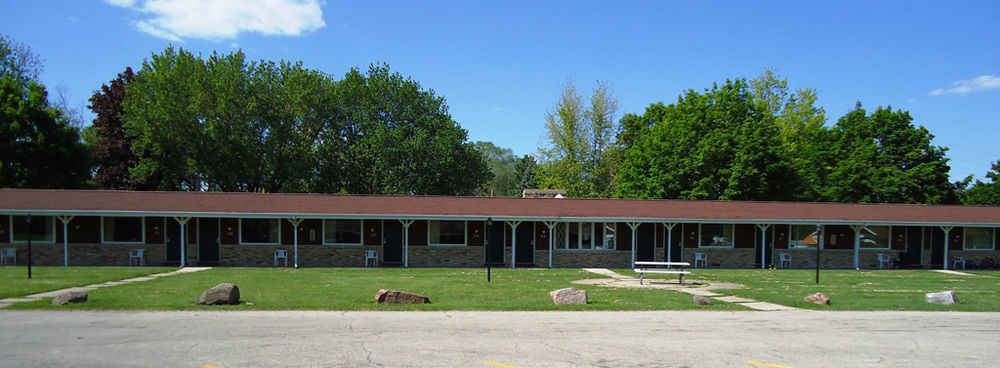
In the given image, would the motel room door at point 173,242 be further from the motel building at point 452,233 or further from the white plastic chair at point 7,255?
the white plastic chair at point 7,255

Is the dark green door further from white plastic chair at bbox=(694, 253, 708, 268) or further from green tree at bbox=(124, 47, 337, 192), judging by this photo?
green tree at bbox=(124, 47, 337, 192)

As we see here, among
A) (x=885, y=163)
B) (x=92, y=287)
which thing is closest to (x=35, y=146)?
(x=92, y=287)

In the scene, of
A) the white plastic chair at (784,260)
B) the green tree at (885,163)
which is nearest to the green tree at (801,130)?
the green tree at (885,163)

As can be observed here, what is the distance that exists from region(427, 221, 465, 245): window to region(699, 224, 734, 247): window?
1018 centimetres

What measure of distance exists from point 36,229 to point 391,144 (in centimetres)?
2044

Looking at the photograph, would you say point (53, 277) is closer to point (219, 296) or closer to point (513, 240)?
point (219, 296)

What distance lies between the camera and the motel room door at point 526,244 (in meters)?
25.2

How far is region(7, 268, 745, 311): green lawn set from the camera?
12.3m

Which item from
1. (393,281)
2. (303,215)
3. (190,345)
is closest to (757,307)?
(393,281)

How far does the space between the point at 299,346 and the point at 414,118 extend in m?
34.3

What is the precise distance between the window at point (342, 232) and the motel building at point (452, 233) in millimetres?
40

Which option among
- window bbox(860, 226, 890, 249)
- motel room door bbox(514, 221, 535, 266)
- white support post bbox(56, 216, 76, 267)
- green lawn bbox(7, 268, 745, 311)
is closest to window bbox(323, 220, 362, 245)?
green lawn bbox(7, 268, 745, 311)

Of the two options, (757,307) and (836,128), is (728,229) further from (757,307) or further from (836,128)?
(836,128)

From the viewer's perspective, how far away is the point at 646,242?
26109 mm
